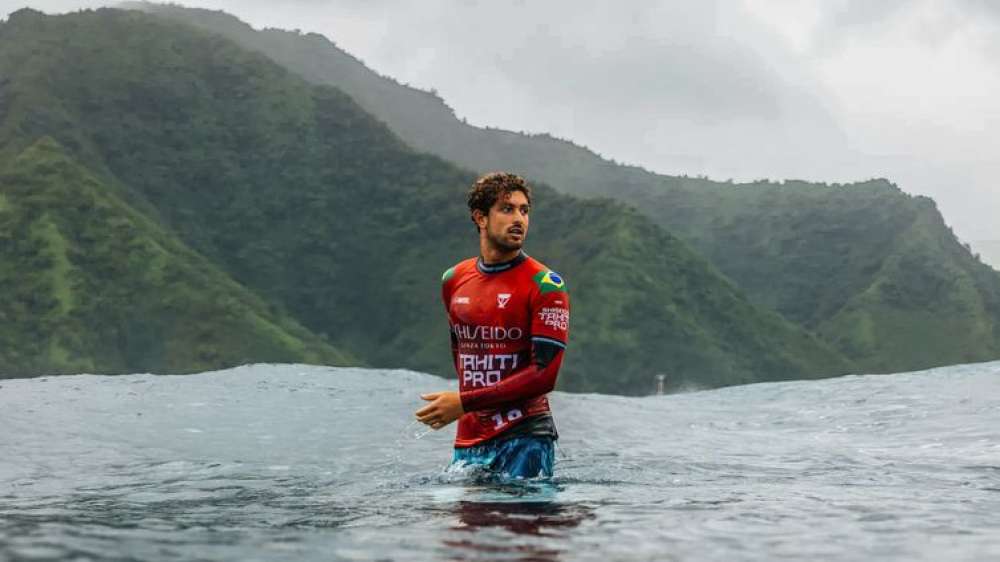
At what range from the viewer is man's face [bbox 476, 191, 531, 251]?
7.82 m

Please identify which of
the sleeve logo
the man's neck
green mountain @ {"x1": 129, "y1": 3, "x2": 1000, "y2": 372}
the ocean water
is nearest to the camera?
the ocean water

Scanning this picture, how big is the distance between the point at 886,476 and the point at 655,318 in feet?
338

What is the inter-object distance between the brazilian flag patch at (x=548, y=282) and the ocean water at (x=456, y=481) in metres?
1.29

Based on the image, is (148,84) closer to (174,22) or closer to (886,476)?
(174,22)

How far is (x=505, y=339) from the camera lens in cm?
792

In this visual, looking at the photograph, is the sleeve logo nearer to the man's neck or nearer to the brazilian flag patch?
the brazilian flag patch

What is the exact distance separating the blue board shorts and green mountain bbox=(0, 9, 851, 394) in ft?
328

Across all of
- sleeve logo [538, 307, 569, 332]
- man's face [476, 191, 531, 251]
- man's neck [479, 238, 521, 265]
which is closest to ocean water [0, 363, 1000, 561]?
sleeve logo [538, 307, 569, 332]

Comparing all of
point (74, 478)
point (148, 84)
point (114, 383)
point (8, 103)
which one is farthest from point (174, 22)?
point (74, 478)

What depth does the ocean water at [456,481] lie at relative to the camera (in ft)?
18.7

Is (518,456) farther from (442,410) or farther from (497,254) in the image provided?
(497,254)

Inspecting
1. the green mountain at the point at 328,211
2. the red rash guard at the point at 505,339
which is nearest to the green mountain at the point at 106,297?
the green mountain at the point at 328,211

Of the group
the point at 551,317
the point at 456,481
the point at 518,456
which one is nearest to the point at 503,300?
the point at 551,317

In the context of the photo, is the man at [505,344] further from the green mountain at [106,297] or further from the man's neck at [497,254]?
the green mountain at [106,297]
